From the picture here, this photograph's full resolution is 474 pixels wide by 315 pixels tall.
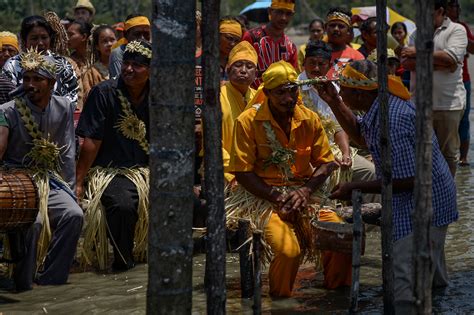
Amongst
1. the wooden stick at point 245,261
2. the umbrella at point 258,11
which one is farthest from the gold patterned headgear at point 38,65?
the umbrella at point 258,11

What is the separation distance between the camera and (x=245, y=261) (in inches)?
268

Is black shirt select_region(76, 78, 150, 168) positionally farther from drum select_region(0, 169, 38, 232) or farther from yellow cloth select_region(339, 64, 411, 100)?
yellow cloth select_region(339, 64, 411, 100)

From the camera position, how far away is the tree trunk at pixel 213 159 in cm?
490

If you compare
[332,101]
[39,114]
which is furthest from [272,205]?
[39,114]

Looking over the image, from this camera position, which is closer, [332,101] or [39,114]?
[332,101]

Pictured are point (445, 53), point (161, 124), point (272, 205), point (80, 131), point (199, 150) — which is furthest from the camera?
point (445, 53)

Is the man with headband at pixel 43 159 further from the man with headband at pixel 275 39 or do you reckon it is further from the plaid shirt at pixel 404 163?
the man with headband at pixel 275 39

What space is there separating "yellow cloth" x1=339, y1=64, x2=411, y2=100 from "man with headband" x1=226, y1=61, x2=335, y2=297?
0.75 metres

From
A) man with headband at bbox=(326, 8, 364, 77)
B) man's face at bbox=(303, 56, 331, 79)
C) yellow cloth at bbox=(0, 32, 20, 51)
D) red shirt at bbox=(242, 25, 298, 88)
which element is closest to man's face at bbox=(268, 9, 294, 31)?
red shirt at bbox=(242, 25, 298, 88)

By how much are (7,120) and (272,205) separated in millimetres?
2103

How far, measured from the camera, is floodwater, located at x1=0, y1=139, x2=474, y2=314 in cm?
667

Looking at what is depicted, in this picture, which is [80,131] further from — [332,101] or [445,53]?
[445,53]

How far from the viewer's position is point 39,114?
294 inches

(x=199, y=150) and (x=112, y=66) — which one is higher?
(x=112, y=66)
